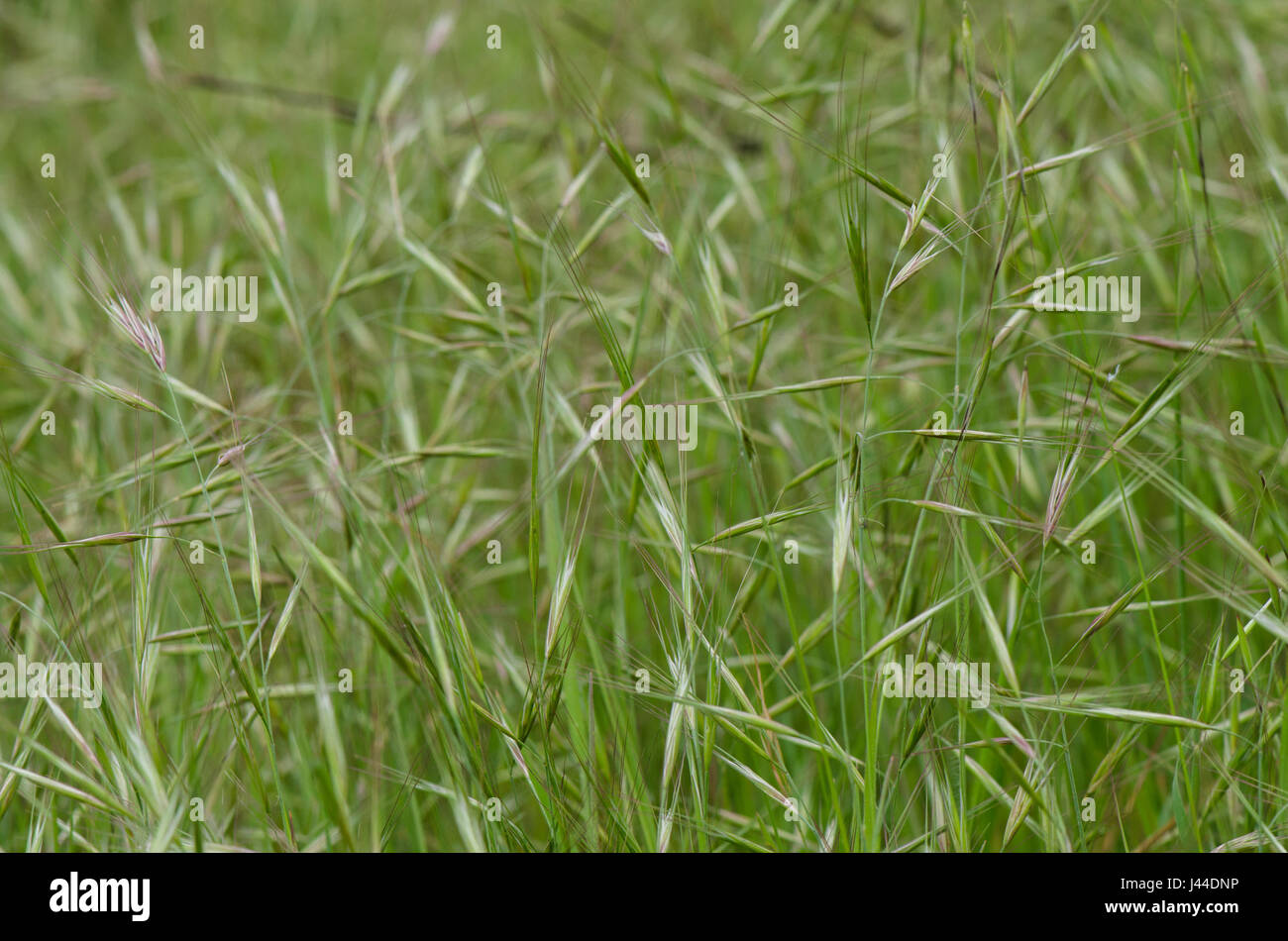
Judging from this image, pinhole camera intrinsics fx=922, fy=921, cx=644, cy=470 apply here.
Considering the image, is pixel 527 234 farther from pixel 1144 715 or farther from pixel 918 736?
pixel 1144 715

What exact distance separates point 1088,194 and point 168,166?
5.57 ft

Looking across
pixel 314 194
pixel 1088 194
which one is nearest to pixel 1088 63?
pixel 1088 194

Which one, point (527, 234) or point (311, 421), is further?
point (311, 421)

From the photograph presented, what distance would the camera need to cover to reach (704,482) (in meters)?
1.35

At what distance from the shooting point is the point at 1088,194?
1545 mm

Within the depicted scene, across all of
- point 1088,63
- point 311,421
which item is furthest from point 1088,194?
point 311,421

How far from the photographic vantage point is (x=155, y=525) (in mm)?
1021

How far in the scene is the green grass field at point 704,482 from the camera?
3.10 ft

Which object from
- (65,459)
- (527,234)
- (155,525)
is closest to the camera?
(155,525)

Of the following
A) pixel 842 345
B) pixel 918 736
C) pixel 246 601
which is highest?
pixel 842 345

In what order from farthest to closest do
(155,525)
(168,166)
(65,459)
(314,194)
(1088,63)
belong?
(314,194), (168,166), (65,459), (1088,63), (155,525)

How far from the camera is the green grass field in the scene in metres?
0.95

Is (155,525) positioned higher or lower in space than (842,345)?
lower

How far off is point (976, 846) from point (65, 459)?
1.44 meters
